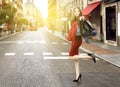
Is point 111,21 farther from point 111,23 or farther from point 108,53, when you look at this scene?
point 108,53

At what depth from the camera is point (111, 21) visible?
93.5 ft

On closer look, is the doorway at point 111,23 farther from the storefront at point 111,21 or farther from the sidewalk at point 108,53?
the sidewalk at point 108,53

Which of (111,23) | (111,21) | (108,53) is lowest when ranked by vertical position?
(108,53)

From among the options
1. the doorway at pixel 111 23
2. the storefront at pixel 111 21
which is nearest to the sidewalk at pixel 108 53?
the storefront at pixel 111 21

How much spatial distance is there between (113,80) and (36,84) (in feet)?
7.06

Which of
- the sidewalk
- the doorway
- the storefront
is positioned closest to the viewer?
the sidewalk

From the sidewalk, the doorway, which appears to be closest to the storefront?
the doorway

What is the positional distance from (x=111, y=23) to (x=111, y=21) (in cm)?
17

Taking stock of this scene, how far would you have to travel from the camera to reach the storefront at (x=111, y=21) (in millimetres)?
25844

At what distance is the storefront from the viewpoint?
25844mm

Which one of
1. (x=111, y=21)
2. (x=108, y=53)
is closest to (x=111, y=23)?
(x=111, y=21)

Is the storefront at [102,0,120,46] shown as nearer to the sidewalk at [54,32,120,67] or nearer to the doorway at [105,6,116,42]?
the doorway at [105,6,116,42]

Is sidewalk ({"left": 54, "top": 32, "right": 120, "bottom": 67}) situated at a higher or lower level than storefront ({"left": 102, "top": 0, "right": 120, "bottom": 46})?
lower

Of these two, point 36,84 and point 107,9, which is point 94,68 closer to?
point 36,84
